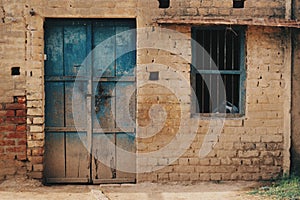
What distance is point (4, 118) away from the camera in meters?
6.16

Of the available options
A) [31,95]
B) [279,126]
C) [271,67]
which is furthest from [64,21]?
[279,126]

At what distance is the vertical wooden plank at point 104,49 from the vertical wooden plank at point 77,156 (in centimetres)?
98

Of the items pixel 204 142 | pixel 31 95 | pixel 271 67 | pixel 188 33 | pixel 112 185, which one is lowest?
pixel 112 185

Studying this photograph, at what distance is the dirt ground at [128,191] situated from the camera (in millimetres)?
5691

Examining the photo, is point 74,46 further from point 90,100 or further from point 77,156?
point 77,156

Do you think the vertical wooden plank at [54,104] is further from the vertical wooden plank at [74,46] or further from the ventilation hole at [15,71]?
the ventilation hole at [15,71]

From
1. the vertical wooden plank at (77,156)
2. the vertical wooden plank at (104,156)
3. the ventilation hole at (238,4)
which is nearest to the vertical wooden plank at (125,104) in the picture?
the vertical wooden plank at (104,156)

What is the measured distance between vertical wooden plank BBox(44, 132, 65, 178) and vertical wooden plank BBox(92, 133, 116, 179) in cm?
46

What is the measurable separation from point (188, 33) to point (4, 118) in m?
2.83

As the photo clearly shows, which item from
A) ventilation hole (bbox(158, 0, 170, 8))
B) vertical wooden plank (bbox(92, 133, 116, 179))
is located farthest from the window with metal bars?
vertical wooden plank (bbox(92, 133, 116, 179))

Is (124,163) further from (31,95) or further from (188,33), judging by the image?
(188,33)

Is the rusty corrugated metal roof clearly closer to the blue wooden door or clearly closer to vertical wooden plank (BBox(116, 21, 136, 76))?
vertical wooden plank (BBox(116, 21, 136, 76))

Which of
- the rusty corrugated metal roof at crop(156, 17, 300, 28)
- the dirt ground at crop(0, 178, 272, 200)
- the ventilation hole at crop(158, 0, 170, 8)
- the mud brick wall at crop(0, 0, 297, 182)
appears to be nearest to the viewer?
the dirt ground at crop(0, 178, 272, 200)

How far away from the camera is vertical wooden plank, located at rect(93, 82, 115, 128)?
6.39 m
